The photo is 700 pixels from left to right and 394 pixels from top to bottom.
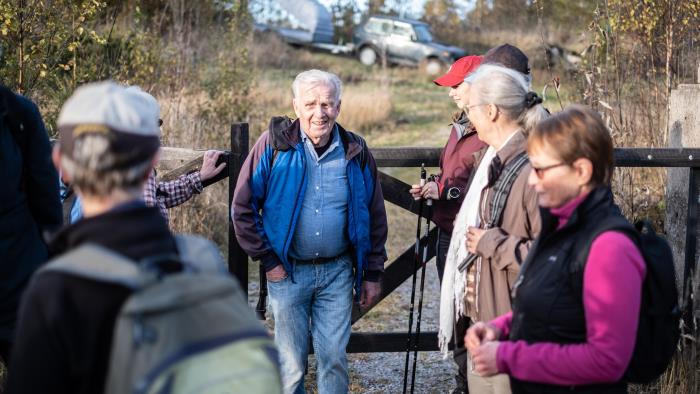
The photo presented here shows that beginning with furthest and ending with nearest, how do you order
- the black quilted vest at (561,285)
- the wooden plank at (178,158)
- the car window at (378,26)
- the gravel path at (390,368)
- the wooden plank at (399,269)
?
1. the car window at (378,26)
2. the gravel path at (390,368)
3. the wooden plank at (399,269)
4. the wooden plank at (178,158)
5. the black quilted vest at (561,285)

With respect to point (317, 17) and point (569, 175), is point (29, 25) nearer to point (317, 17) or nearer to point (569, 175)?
point (569, 175)

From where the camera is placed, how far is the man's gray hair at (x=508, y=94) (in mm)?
3600

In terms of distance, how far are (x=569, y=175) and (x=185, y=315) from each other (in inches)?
54.8

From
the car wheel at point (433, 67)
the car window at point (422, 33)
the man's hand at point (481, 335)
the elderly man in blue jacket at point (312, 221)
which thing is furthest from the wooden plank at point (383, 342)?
the car window at point (422, 33)

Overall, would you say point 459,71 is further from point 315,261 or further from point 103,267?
point 103,267

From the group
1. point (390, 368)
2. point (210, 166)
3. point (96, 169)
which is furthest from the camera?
point (390, 368)

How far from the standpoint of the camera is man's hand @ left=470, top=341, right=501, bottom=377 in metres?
2.73

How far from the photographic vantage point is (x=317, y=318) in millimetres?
4391

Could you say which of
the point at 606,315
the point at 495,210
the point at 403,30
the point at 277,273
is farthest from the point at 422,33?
the point at 606,315

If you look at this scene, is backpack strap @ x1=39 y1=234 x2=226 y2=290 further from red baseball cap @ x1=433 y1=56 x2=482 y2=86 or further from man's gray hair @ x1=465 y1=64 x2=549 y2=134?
red baseball cap @ x1=433 y1=56 x2=482 y2=86

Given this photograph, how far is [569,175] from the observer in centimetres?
274

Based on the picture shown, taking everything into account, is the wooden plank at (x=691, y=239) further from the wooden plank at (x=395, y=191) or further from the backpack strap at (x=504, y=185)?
the backpack strap at (x=504, y=185)

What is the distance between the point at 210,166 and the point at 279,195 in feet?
2.19

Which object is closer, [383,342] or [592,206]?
[592,206]
